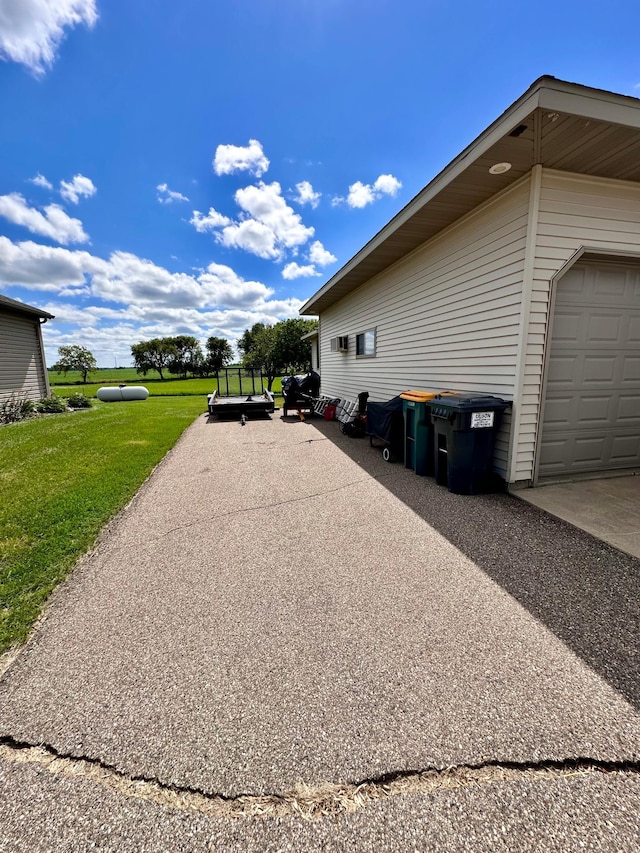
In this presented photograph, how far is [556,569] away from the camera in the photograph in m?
2.63

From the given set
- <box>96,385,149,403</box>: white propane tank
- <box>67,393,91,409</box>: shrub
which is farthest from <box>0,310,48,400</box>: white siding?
<box>96,385,149,403</box>: white propane tank

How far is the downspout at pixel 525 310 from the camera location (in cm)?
374

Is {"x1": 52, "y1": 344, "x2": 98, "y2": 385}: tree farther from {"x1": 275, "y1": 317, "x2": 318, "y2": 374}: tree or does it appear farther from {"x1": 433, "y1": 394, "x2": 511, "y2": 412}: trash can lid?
{"x1": 433, "y1": 394, "x2": 511, "y2": 412}: trash can lid

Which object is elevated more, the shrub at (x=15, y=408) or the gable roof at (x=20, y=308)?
the gable roof at (x=20, y=308)

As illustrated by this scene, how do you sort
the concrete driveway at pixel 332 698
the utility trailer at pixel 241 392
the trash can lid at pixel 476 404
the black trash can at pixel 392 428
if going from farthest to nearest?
1. the utility trailer at pixel 241 392
2. the black trash can at pixel 392 428
3. the trash can lid at pixel 476 404
4. the concrete driveway at pixel 332 698

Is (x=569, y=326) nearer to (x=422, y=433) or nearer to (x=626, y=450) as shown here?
(x=626, y=450)

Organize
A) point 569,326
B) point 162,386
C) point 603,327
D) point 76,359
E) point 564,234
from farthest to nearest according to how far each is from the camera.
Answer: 1. point 76,359
2. point 162,386
3. point 603,327
4. point 569,326
5. point 564,234

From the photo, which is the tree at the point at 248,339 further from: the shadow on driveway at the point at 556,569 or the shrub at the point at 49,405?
the shadow on driveway at the point at 556,569

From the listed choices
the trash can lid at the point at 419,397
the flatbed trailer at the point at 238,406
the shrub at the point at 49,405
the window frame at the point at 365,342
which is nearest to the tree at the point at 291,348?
the shrub at the point at 49,405

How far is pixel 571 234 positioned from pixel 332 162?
7.51 metres

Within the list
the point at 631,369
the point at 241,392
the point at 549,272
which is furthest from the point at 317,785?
the point at 241,392

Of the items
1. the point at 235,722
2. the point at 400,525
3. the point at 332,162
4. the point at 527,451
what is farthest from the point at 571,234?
the point at 332,162

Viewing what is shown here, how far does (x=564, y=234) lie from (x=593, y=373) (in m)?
1.66

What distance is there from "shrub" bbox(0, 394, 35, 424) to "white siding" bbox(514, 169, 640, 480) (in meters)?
13.4
